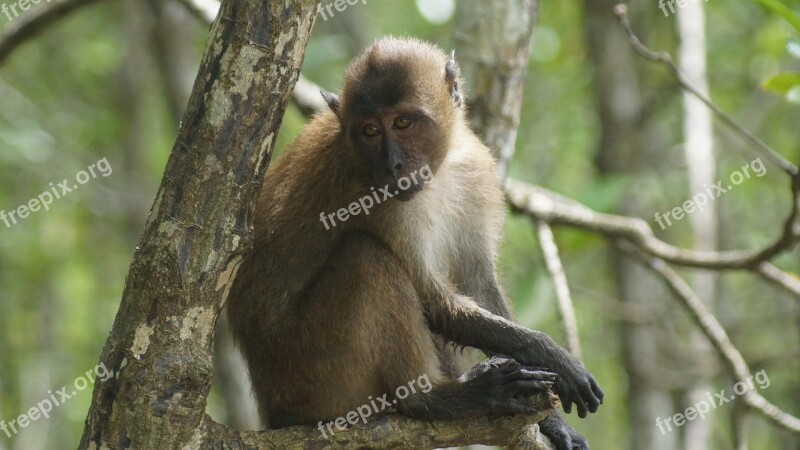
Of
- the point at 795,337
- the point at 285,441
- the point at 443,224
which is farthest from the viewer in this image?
the point at 795,337

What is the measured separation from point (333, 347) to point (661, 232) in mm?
10001

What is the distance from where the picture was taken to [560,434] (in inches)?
243

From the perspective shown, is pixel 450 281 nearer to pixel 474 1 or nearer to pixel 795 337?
pixel 474 1

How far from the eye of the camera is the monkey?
5.70 meters

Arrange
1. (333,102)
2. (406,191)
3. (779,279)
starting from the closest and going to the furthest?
(406,191) → (333,102) → (779,279)

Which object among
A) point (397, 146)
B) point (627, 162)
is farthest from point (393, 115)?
point (627, 162)

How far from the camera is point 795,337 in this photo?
16172 mm

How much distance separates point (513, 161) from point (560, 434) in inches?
274

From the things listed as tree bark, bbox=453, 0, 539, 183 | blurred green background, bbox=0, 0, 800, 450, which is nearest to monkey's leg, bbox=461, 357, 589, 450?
tree bark, bbox=453, 0, 539, 183

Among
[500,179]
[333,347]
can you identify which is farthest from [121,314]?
[500,179]

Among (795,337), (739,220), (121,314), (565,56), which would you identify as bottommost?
(121,314)
